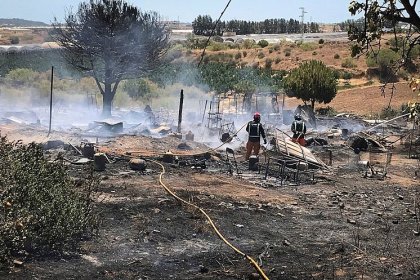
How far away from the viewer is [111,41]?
25.1 metres

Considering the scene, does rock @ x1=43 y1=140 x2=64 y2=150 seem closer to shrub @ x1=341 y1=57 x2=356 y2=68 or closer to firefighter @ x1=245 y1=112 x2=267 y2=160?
firefighter @ x1=245 y1=112 x2=267 y2=160

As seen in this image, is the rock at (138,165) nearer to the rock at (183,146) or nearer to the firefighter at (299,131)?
the rock at (183,146)

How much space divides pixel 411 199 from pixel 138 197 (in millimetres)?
6410

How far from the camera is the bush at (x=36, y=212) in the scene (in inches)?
258

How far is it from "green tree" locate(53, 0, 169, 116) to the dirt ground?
11.1m

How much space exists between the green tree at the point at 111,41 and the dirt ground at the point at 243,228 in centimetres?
1114

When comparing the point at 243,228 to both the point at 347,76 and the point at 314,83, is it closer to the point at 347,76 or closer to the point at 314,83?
the point at 314,83

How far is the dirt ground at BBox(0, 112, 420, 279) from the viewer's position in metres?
7.20

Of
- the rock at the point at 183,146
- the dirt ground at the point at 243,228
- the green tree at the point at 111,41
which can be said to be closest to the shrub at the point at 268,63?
the green tree at the point at 111,41

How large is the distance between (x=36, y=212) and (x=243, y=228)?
365 centimetres

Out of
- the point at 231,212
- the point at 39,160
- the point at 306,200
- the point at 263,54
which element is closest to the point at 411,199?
the point at 306,200

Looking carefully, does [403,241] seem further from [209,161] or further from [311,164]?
[209,161]

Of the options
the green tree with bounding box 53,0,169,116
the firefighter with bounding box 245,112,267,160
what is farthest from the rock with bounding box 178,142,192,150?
the green tree with bounding box 53,0,169,116

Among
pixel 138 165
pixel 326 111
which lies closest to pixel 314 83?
pixel 326 111
